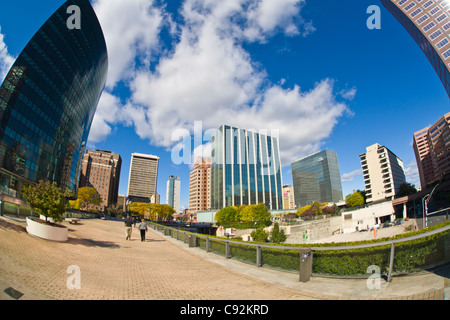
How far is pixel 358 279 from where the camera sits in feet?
19.6

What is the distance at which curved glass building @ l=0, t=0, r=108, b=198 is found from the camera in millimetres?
37081

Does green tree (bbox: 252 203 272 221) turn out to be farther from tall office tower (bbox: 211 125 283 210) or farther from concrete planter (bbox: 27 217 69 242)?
concrete planter (bbox: 27 217 69 242)

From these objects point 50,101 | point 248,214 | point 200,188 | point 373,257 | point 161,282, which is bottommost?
point 248,214

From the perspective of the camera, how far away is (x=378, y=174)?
109m

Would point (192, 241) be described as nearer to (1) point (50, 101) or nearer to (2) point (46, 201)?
(2) point (46, 201)

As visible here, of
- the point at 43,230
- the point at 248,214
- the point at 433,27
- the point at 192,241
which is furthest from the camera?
the point at 248,214

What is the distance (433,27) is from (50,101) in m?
92.7

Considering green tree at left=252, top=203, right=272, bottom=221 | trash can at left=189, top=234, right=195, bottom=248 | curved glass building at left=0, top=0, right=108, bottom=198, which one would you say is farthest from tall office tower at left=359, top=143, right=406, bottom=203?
curved glass building at left=0, top=0, right=108, bottom=198

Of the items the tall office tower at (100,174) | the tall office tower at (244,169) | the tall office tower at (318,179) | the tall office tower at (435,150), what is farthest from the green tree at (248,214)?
the tall office tower at (100,174)

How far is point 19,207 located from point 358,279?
2354 cm

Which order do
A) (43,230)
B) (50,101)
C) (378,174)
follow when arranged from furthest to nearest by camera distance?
(378,174) → (50,101) → (43,230)

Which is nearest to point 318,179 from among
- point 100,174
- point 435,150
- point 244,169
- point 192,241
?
point 244,169

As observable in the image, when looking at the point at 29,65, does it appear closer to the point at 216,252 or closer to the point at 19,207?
the point at 19,207
